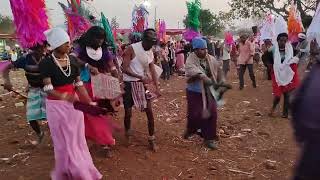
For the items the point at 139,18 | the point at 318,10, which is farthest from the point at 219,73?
the point at 139,18

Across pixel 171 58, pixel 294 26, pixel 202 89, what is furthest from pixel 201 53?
pixel 171 58

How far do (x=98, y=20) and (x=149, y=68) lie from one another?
5.88ft

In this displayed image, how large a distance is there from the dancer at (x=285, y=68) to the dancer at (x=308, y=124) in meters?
7.03

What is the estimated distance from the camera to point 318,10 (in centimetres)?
768

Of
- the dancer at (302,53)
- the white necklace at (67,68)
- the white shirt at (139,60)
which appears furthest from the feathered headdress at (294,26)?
the white necklace at (67,68)

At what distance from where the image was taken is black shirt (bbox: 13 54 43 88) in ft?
22.6

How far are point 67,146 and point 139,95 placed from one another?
2.21 metres

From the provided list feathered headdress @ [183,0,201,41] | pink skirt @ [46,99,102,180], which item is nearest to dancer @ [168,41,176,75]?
feathered headdress @ [183,0,201,41]

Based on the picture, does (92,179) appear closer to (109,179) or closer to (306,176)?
(109,179)

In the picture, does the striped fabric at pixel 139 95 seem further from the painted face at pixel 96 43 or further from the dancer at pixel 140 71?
the painted face at pixel 96 43

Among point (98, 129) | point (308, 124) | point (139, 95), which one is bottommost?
point (98, 129)

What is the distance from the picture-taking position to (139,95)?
6.74 metres

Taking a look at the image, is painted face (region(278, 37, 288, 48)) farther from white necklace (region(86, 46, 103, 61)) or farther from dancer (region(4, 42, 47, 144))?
dancer (region(4, 42, 47, 144))

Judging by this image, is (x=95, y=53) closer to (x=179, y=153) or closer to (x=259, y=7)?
(x=179, y=153)
